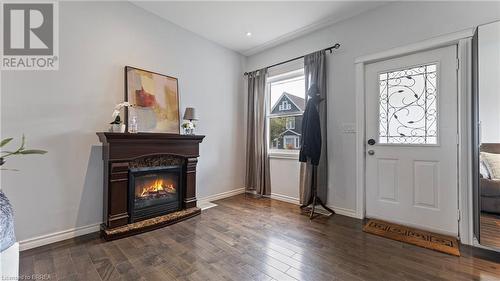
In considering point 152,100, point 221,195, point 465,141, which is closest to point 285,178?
point 221,195

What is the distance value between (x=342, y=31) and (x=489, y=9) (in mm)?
1430

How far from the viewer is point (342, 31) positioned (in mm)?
3037

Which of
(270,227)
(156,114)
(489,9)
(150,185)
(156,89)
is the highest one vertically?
(489,9)

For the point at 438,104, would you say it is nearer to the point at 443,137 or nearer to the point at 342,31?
the point at 443,137

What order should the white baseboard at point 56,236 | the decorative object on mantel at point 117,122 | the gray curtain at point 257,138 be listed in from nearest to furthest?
the white baseboard at point 56,236 → the decorative object on mantel at point 117,122 → the gray curtain at point 257,138

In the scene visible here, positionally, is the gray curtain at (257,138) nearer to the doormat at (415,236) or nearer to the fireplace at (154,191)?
the fireplace at (154,191)

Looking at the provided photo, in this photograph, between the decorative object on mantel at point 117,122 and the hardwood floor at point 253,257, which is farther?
the decorative object on mantel at point 117,122

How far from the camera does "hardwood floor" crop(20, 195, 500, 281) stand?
5.47 feet

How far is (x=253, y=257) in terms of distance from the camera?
192 cm

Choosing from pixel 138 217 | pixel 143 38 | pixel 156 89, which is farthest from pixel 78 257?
pixel 143 38

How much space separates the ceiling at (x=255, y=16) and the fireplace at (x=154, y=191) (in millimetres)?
2153

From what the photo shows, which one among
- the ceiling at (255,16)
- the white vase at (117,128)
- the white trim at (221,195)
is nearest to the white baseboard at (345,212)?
the white trim at (221,195)

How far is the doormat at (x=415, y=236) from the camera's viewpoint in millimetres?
2051
